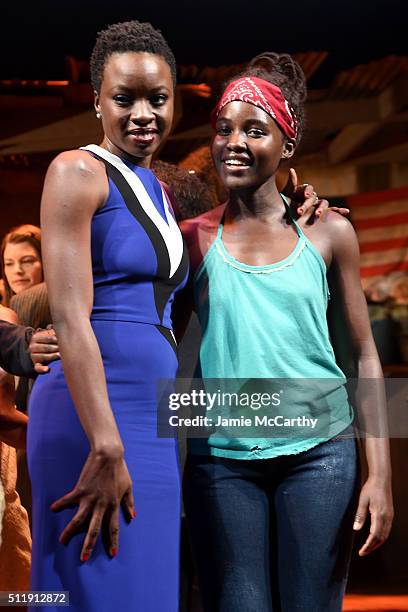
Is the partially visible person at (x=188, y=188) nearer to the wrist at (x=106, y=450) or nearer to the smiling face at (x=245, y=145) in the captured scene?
the smiling face at (x=245, y=145)

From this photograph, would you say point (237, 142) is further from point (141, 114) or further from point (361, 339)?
point (361, 339)

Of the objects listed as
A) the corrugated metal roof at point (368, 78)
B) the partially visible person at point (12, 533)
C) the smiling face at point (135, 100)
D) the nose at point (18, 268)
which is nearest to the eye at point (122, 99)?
the smiling face at point (135, 100)

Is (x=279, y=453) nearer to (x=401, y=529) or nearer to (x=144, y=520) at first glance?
(x=144, y=520)

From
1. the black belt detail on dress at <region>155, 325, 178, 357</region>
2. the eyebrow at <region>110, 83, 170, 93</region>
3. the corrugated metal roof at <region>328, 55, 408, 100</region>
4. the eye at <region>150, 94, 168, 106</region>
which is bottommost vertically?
the black belt detail on dress at <region>155, 325, 178, 357</region>

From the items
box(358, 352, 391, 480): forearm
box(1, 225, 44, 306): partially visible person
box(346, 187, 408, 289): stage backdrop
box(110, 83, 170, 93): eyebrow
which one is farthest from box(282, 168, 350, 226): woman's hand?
box(346, 187, 408, 289): stage backdrop

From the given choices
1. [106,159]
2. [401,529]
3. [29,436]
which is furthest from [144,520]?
[401,529]

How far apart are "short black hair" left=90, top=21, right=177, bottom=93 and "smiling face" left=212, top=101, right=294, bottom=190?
0.17 m

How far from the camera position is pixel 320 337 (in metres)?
1.70

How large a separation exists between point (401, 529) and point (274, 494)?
1.81 m

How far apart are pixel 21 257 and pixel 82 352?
1460 millimetres

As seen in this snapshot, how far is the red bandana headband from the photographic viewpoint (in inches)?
67.9

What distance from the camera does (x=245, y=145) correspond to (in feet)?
5.60

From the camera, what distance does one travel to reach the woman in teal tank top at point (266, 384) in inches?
63.6

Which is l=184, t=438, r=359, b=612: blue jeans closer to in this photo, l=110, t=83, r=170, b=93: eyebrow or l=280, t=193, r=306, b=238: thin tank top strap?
l=280, t=193, r=306, b=238: thin tank top strap
